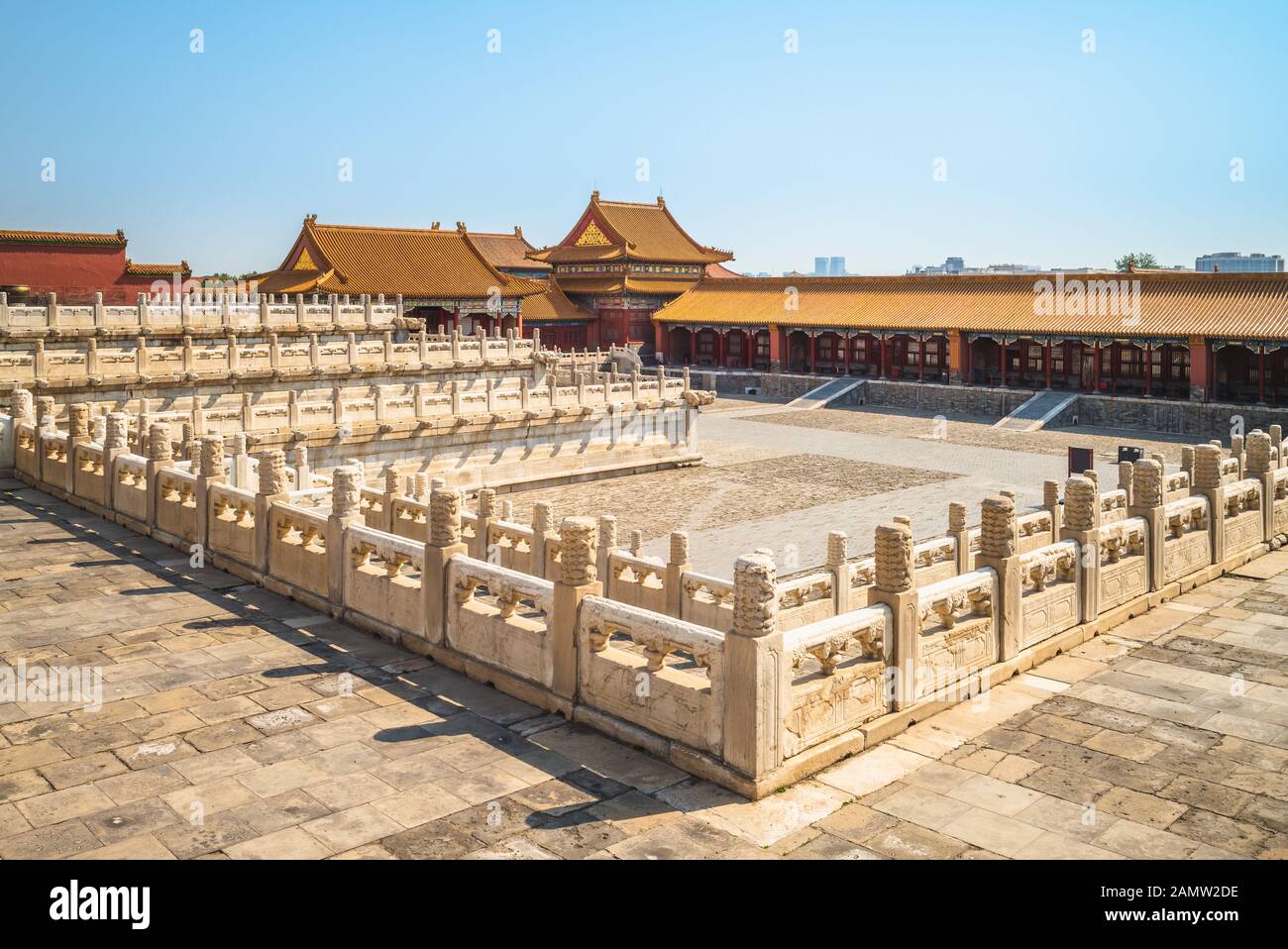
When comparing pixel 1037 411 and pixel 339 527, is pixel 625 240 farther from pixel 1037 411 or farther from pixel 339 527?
pixel 339 527

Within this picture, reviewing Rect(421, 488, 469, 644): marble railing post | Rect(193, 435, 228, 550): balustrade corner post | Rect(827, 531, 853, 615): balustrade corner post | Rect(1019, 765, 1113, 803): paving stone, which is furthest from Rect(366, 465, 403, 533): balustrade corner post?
Rect(1019, 765, 1113, 803): paving stone

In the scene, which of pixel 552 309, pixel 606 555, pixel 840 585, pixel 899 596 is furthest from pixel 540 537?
pixel 552 309

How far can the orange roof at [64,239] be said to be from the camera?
1529 inches

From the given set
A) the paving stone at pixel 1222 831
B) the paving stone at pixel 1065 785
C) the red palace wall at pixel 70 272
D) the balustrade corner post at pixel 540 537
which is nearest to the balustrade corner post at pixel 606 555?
the balustrade corner post at pixel 540 537

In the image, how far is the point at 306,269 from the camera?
159ft

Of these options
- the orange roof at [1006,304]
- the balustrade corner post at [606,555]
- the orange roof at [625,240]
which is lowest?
the balustrade corner post at [606,555]

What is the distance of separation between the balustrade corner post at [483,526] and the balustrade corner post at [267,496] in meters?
3.24

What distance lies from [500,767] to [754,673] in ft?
6.15

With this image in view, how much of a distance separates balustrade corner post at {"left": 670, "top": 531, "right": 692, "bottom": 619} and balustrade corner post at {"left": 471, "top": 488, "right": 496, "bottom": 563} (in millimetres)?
2925

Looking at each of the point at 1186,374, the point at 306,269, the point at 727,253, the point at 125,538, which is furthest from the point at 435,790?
the point at 727,253

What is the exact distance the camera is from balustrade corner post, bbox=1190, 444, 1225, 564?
45.9 ft

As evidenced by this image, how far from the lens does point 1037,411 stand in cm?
4006

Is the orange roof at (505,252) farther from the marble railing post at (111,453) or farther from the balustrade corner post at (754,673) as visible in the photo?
the balustrade corner post at (754,673)
